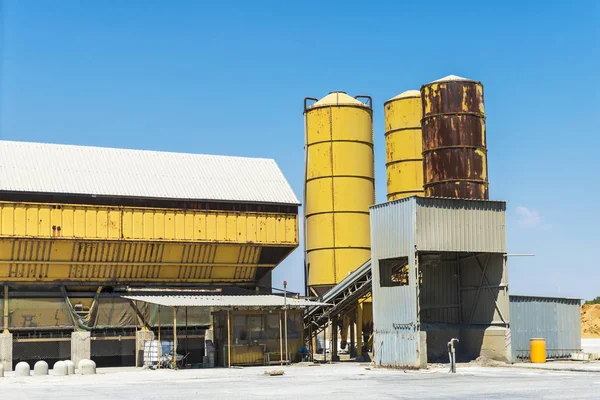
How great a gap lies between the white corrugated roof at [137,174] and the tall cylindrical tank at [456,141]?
9.66m

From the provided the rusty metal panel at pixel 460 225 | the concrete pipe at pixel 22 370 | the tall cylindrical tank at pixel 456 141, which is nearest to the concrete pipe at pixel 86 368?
the concrete pipe at pixel 22 370

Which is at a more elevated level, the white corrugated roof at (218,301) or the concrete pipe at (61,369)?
the white corrugated roof at (218,301)

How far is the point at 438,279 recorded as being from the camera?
4672 centimetres

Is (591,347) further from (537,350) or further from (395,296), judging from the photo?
(395,296)

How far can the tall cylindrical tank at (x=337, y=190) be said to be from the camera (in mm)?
53344

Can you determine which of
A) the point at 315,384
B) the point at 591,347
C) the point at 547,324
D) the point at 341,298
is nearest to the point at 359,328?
the point at 341,298

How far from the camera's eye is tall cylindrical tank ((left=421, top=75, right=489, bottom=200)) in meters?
45.6

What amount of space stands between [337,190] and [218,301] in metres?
12.4

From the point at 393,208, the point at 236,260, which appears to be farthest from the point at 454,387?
the point at 236,260

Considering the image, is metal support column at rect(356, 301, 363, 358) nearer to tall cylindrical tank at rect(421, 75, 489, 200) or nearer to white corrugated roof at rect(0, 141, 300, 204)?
white corrugated roof at rect(0, 141, 300, 204)

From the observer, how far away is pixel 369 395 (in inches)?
1060

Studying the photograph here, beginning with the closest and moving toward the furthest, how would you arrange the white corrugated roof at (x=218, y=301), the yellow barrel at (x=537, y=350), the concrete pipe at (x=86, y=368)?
the concrete pipe at (x=86, y=368), the white corrugated roof at (x=218, y=301), the yellow barrel at (x=537, y=350)

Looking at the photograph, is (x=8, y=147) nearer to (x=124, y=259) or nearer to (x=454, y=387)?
(x=124, y=259)

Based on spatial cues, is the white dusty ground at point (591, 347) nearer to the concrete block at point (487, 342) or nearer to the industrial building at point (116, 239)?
the concrete block at point (487, 342)
